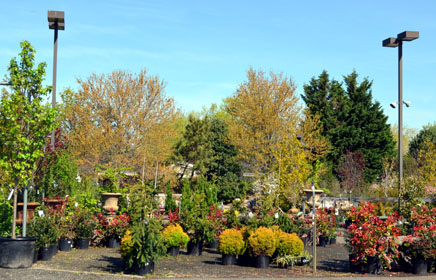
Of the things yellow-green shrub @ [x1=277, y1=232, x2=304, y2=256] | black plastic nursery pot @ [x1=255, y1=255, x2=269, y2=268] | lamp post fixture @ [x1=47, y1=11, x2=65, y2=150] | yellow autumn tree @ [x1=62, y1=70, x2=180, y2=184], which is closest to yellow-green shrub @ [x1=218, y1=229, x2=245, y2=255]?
black plastic nursery pot @ [x1=255, y1=255, x2=269, y2=268]

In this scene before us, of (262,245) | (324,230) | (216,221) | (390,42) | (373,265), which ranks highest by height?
(390,42)

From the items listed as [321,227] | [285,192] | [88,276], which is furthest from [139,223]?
[285,192]

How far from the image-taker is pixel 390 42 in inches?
754

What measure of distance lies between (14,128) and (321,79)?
131 feet

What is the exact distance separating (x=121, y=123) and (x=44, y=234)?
21892mm

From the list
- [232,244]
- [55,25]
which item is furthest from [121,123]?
[232,244]

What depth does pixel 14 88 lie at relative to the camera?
12664 millimetres

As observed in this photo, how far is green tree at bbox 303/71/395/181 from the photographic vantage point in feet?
152

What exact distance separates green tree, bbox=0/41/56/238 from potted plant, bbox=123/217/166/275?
2.99 m

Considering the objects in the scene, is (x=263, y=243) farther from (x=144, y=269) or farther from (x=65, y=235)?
(x=65, y=235)

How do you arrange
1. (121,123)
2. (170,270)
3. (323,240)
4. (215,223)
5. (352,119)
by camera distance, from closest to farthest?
(170,270) < (215,223) < (323,240) < (121,123) < (352,119)

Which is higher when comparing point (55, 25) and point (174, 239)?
point (55, 25)

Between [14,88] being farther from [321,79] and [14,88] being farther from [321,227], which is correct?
[321,79]

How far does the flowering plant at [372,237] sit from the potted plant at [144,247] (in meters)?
4.62
